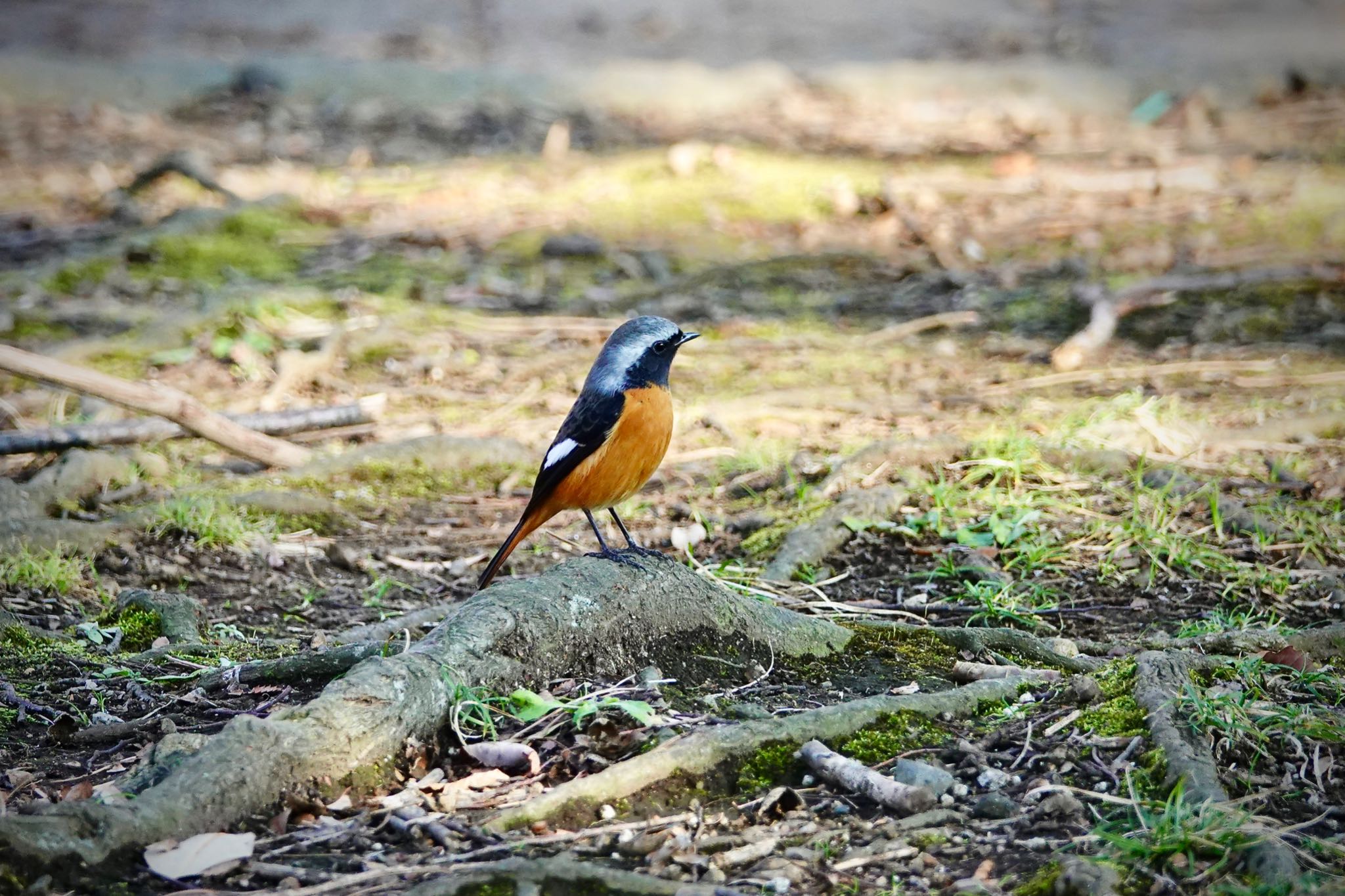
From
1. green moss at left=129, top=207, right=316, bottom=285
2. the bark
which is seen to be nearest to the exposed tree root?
the bark

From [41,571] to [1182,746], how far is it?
3.76 metres

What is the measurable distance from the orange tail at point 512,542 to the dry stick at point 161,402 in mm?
2176

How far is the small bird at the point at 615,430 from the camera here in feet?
13.1

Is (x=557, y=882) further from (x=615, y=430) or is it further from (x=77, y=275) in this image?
(x=77, y=275)

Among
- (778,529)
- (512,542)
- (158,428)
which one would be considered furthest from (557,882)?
(158,428)

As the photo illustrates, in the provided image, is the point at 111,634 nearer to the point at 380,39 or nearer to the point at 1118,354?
the point at 1118,354

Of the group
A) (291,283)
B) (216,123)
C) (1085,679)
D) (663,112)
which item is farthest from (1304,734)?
(216,123)

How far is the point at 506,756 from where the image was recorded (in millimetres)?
2928

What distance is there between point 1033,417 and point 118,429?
4331mm

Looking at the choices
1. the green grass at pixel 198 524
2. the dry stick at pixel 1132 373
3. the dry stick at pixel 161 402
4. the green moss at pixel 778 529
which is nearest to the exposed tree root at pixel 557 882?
the green moss at pixel 778 529

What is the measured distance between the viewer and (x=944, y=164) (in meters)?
12.2

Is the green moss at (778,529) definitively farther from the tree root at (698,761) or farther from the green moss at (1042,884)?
the green moss at (1042,884)

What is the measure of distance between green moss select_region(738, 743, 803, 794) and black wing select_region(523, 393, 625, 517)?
133cm

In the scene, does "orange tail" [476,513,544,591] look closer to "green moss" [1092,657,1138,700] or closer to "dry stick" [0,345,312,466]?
"green moss" [1092,657,1138,700]
